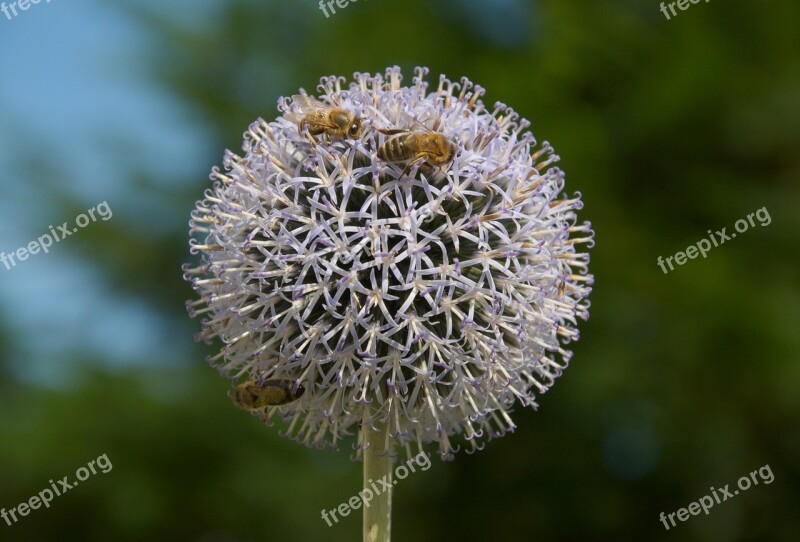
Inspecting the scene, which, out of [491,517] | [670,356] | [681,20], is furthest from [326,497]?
[681,20]

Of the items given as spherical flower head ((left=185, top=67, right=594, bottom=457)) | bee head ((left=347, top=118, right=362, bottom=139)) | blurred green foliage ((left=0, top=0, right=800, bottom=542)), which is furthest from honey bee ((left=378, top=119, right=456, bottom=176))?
blurred green foliage ((left=0, top=0, right=800, bottom=542))

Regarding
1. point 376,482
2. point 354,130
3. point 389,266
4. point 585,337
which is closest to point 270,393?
point 376,482

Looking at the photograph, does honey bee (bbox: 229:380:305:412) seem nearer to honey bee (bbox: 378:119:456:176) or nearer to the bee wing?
honey bee (bbox: 378:119:456:176)

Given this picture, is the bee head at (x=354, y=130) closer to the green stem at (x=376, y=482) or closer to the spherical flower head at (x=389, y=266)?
the spherical flower head at (x=389, y=266)

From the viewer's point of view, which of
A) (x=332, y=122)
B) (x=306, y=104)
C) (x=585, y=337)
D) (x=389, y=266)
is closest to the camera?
(x=389, y=266)

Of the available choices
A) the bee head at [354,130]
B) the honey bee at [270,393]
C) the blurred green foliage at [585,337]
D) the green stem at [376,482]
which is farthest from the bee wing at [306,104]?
the blurred green foliage at [585,337]

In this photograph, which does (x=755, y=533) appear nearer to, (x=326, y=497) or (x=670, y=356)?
(x=670, y=356)

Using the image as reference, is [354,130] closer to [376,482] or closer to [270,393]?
[270,393]
